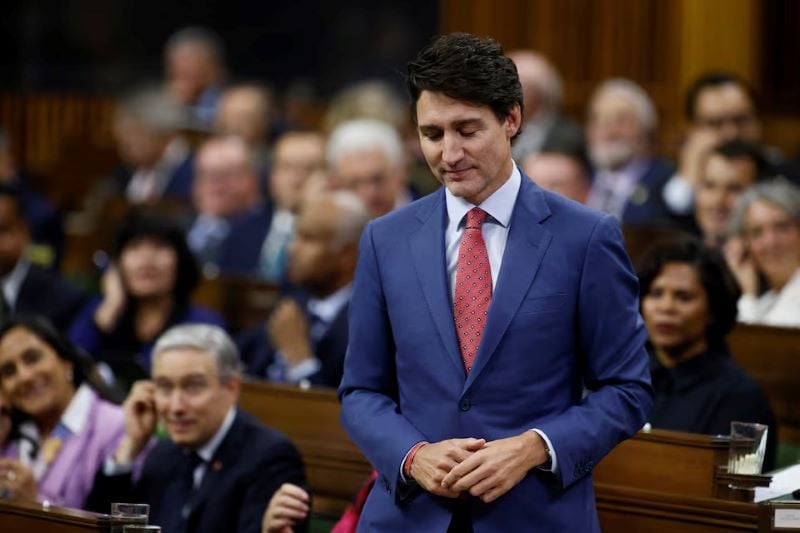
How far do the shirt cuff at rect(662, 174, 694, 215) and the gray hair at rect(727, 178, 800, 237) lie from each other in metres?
1.14

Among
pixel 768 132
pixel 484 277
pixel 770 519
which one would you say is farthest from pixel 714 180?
pixel 484 277

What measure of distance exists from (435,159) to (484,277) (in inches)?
9.1

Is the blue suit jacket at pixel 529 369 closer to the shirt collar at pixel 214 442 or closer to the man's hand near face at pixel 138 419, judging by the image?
the shirt collar at pixel 214 442

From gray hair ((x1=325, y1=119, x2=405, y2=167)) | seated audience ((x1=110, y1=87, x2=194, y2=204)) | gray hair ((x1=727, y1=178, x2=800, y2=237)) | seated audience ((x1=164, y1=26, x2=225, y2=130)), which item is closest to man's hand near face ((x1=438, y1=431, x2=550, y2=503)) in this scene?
gray hair ((x1=727, y1=178, x2=800, y2=237))

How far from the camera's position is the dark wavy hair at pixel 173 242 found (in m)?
6.03

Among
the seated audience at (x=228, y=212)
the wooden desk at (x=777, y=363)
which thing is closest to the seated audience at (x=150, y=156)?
the seated audience at (x=228, y=212)

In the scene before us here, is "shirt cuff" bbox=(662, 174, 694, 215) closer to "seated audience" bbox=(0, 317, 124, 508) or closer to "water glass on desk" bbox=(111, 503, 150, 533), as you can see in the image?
"seated audience" bbox=(0, 317, 124, 508)

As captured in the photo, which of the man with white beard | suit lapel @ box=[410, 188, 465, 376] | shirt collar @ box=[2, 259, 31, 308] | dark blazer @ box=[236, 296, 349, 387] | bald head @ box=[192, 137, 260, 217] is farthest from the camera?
bald head @ box=[192, 137, 260, 217]

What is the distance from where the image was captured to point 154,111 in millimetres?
9641

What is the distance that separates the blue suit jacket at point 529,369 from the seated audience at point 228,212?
5010mm

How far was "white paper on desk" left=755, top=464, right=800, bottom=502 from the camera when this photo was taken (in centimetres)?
322

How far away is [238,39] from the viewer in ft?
39.0

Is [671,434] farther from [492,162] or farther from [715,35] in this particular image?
[715,35]

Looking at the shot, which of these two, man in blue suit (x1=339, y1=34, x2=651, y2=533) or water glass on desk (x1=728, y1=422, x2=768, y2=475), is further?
water glass on desk (x1=728, y1=422, x2=768, y2=475)
